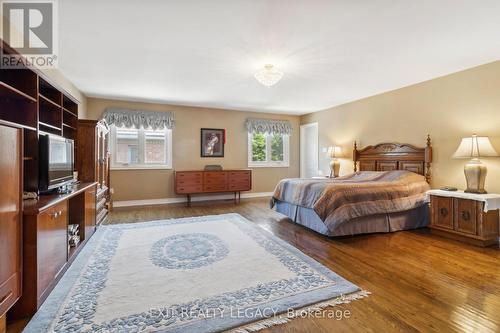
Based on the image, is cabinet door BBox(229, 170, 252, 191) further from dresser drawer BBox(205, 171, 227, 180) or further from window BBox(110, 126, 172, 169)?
window BBox(110, 126, 172, 169)

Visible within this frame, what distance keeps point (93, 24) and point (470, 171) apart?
467cm

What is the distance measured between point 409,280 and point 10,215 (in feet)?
9.80

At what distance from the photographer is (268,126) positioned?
6.89 metres

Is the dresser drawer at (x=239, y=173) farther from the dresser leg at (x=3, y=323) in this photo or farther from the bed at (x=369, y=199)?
the dresser leg at (x=3, y=323)

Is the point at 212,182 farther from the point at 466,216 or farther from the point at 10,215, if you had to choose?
the point at 466,216

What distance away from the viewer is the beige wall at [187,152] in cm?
559

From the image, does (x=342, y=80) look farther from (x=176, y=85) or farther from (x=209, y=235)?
(x=209, y=235)

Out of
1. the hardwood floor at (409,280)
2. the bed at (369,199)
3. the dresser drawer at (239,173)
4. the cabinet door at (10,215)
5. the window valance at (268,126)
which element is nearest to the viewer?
the cabinet door at (10,215)

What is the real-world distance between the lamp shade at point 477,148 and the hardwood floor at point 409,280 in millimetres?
1147

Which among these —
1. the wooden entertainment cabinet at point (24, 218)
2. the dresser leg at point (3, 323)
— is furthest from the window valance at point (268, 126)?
the dresser leg at point (3, 323)

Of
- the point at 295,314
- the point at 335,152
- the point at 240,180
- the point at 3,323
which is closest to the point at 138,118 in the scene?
the point at 240,180

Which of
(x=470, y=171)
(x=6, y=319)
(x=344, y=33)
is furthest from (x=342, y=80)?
(x=6, y=319)

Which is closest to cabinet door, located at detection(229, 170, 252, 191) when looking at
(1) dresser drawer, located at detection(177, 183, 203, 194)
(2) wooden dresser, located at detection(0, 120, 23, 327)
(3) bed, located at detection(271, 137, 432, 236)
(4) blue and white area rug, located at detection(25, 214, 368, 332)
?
(1) dresser drawer, located at detection(177, 183, 203, 194)
